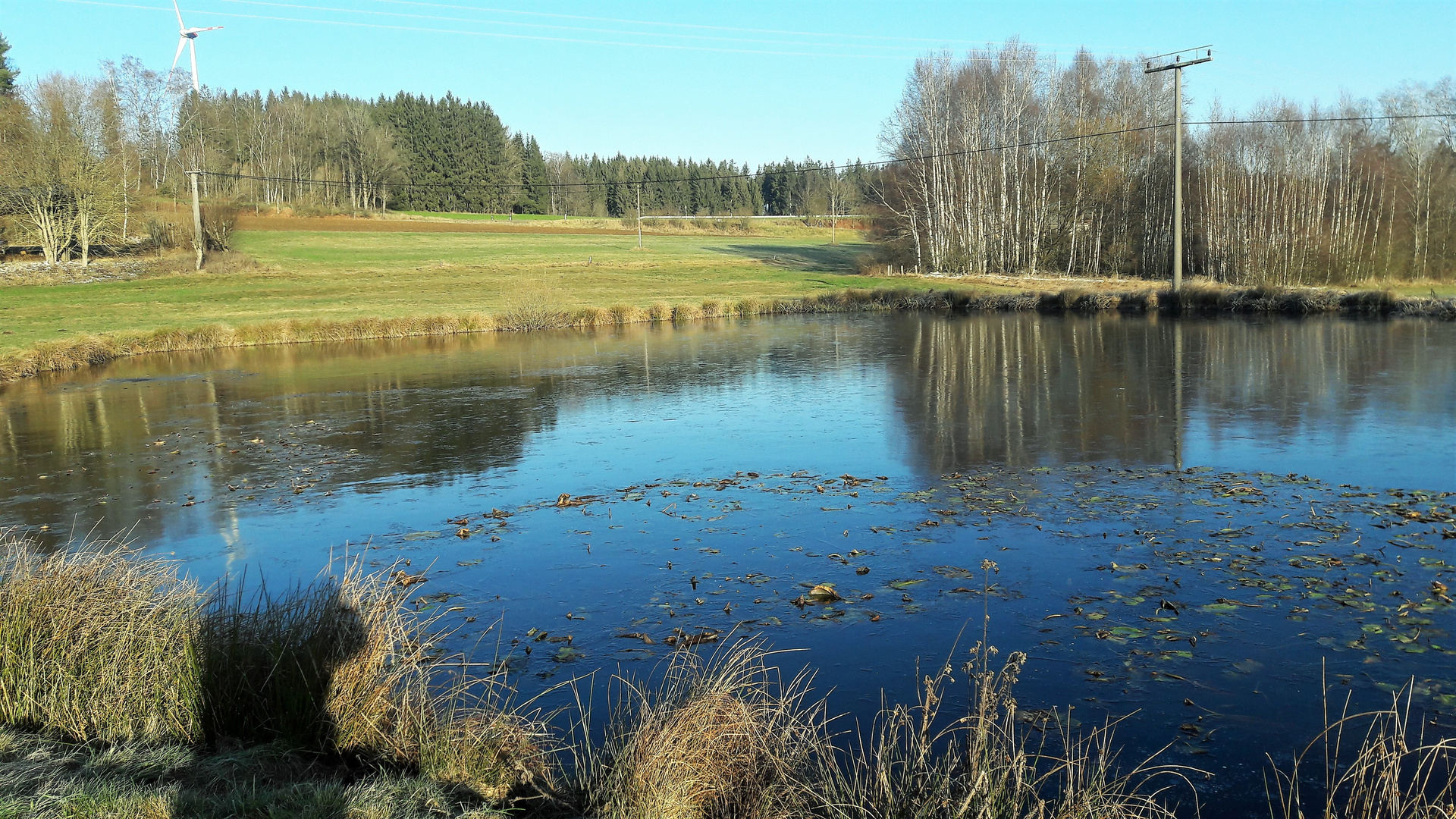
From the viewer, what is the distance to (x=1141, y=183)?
4891cm

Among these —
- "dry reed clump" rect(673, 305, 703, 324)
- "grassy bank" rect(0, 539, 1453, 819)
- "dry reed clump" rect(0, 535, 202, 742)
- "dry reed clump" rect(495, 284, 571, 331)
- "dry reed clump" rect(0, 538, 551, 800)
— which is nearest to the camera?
"grassy bank" rect(0, 539, 1453, 819)

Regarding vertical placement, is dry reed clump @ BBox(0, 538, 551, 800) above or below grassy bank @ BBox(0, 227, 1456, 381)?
below

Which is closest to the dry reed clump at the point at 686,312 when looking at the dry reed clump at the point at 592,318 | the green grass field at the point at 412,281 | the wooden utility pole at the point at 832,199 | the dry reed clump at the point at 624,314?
the dry reed clump at the point at 624,314

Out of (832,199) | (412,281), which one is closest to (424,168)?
(832,199)

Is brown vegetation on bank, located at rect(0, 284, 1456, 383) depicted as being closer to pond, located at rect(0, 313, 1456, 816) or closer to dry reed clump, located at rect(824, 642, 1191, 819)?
pond, located at rect(0, 313, 1456, 816)


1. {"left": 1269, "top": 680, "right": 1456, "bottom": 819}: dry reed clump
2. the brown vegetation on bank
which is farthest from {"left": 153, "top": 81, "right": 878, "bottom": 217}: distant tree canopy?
{"left": 1269, "top": 680, "right": 1456, "bottom": 819}: dry reed clump

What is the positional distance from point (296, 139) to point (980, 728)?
107 meters

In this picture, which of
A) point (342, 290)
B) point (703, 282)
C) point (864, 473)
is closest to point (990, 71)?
point (703, 282)

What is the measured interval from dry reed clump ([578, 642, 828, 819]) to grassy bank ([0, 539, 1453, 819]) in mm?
12

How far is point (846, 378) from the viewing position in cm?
2242

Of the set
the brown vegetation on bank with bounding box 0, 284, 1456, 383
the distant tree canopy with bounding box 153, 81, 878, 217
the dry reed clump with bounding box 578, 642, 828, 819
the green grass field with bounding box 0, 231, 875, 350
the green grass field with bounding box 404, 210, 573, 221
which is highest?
the distant tree canopy with bounding box 153, 81, 878, 217

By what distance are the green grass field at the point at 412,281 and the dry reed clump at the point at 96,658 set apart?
28931 millimetres

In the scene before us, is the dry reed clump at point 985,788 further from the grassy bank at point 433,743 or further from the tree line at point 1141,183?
the tree line at point 1141,183

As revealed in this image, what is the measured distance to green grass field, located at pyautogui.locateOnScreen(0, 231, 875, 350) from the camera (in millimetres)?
40531
